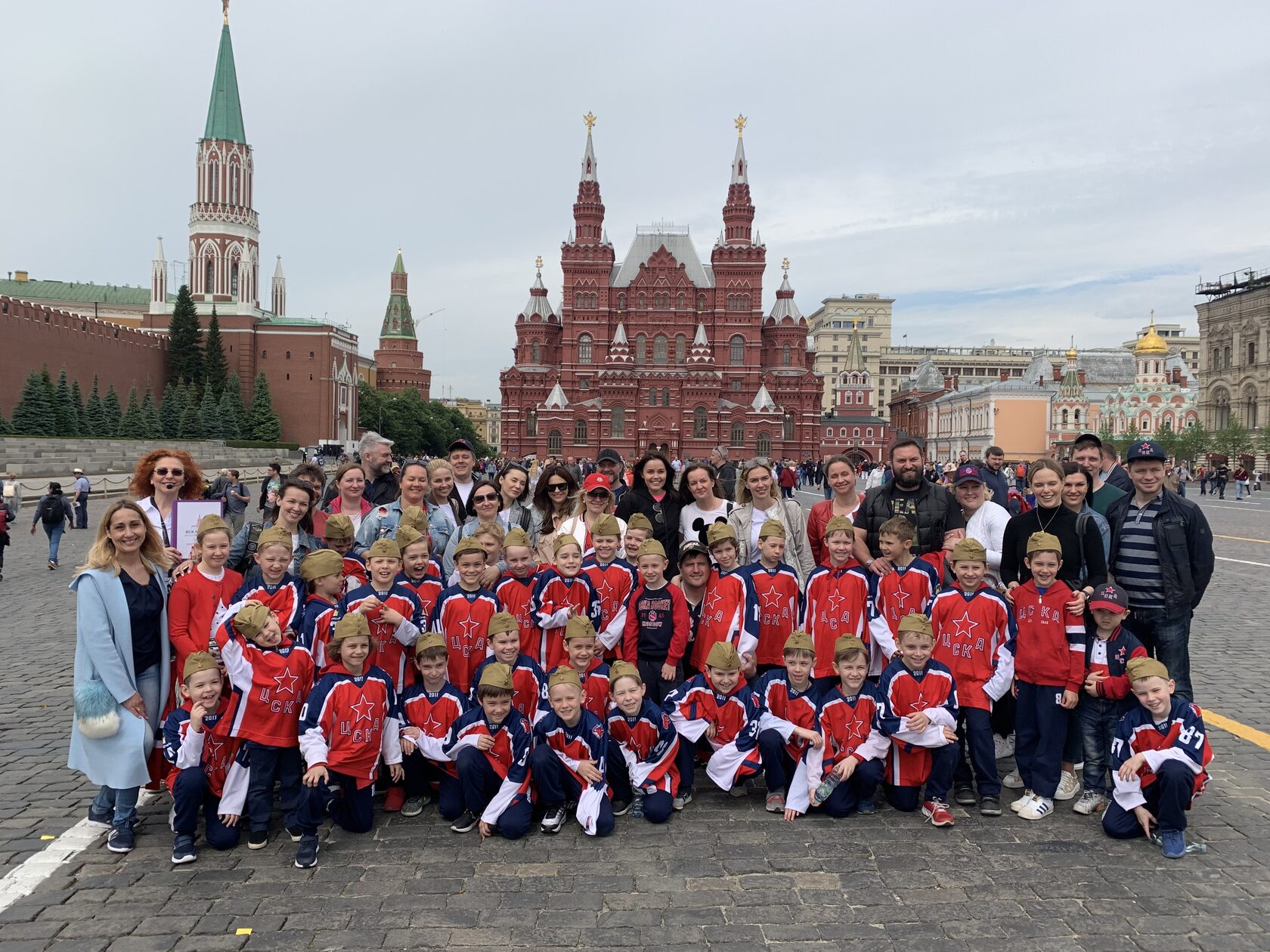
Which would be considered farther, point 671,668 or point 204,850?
point 671,668

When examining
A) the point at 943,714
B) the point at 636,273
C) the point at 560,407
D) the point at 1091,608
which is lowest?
the point at 943,714

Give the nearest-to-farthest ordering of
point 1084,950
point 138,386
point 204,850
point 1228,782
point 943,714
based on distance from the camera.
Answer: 1. point 1084,950
2. point 204,850
3. point 943,714
4. point 1228,782
5. point 138,386

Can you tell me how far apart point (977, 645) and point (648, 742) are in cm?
197

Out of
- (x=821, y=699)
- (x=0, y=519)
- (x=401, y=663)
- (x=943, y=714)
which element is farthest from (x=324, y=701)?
(x=0, y=519)

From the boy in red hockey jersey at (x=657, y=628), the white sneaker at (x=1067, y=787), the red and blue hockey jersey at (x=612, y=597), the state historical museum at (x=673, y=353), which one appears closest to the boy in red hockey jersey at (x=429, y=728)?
the red and blue hockey jersey at (x=612, y=597)

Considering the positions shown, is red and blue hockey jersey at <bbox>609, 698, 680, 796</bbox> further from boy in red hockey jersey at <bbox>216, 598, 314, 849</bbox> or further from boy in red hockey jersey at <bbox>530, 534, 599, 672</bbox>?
boy in red hockey jersey at <bbox>216, 598, 314, 849</bbox>

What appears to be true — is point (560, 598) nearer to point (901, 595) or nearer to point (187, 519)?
point (901, 595)

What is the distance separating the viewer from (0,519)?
40.9 ft

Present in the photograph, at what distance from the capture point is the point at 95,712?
430cm

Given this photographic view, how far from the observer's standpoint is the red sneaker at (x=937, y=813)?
4.62 metres

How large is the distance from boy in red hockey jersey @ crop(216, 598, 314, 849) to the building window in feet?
193

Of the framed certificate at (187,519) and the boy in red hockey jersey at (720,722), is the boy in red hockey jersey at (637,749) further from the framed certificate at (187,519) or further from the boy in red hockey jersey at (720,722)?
the framed certificate at (187,519)

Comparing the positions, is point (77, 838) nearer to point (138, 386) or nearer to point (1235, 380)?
point (138, 386)

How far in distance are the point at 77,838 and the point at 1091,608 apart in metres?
5.52
